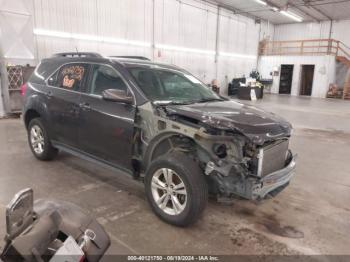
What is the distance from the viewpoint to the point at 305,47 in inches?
802

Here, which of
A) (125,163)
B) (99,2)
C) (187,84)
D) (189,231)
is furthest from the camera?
(99,2)

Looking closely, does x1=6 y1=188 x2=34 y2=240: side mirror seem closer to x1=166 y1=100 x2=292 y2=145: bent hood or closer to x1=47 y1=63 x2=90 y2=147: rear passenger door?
x1=166 y1=100 x2=292 y2=145: bent hood

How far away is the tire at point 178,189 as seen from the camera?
8.19ft

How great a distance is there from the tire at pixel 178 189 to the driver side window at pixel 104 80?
39.3 inches

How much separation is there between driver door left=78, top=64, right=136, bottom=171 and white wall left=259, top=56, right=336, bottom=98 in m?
18.2

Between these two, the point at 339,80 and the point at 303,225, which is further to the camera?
the point at 339,80

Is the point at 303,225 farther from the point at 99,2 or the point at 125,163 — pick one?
the point at 99,2

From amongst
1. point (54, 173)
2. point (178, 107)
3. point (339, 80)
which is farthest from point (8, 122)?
point (339, 80)

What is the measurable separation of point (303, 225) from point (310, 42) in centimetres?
2074

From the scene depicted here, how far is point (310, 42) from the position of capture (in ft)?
66.8

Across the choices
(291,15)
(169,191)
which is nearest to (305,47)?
(291,15)

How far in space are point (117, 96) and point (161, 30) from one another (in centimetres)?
1138

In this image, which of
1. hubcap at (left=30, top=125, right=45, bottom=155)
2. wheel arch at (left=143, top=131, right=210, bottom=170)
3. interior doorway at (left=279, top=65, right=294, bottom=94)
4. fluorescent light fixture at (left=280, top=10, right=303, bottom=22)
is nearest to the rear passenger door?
hubcap at (left=30, top=125, right=45, bottom=155)

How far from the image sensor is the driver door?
9.84 feet
